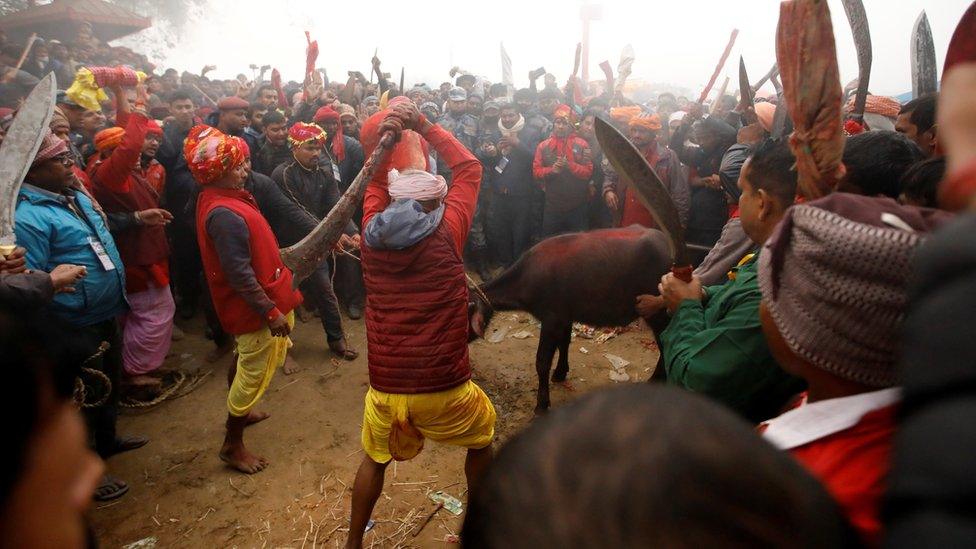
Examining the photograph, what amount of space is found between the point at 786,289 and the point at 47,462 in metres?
1.33

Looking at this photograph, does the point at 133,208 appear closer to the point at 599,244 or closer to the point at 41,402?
the point at 599,244

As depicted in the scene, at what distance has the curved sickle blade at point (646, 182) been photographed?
2121 mm

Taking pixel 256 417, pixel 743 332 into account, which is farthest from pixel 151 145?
pixel 743 332

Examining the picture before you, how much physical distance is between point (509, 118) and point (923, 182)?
6.37 metres

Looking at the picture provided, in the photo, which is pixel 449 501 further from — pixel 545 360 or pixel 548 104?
pixel 548 104

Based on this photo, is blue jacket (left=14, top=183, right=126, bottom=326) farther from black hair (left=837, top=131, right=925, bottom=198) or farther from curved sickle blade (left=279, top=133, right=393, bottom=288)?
black hair (left=837, top=131, right=925, bottom=198)

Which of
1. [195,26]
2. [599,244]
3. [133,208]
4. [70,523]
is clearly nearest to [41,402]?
[70,523]

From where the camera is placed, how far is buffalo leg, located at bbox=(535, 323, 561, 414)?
433cm

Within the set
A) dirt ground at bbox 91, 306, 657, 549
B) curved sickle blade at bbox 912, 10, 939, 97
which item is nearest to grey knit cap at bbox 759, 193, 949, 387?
dirt ground at bbox 91, 306, 657, 549

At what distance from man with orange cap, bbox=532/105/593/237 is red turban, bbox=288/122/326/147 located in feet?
10.2

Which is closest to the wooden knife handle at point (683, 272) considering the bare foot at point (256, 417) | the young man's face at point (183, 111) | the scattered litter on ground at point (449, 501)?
the scattered litter on ground at point (449, 501)

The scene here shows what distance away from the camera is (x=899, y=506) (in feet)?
1.77

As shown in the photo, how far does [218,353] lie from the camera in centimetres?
529

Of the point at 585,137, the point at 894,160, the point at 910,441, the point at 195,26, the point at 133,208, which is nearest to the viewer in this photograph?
the point at 910,441
